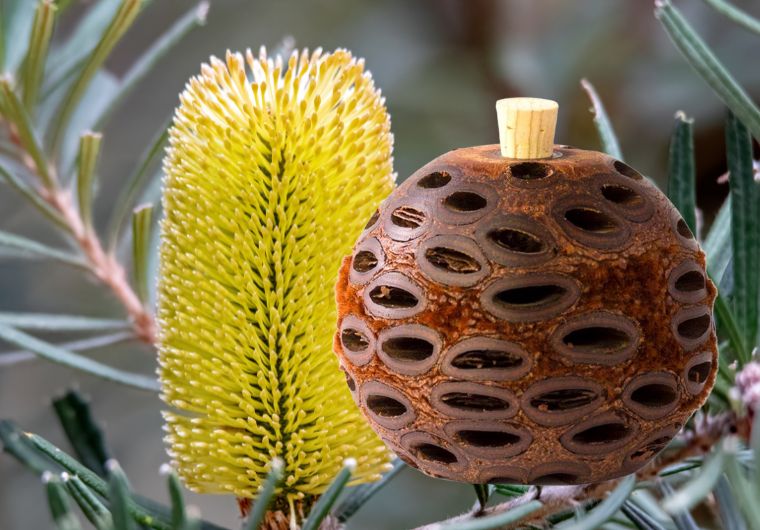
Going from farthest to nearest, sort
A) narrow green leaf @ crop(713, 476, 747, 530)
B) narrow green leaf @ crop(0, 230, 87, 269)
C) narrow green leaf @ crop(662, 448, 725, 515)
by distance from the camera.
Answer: narrow green leaf @ crop(0, 230, 87, 269), narrow green leaf @ crop(713, 476, 747, 530), narrow green leaf @ crop(662, 448, 725, 515)

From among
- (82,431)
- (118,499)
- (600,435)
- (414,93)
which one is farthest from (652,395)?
(414,93)

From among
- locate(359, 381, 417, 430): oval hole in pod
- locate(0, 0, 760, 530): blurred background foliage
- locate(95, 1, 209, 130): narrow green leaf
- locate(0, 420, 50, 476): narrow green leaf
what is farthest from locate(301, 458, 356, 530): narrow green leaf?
locate(0, 0, 760, 530): blurred background foliage

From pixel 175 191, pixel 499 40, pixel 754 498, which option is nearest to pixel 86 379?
pixel 499 40

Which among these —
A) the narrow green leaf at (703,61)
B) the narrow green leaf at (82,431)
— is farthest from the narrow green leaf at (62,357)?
the narrow green leaf at (703,61)

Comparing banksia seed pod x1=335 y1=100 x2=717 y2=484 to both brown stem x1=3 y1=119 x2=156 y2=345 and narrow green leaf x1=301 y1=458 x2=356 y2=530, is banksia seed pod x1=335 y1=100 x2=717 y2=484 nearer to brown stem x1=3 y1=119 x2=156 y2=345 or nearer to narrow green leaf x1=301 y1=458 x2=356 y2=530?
narrow green leaf x1=301 y1=458 x2=356 y2=530

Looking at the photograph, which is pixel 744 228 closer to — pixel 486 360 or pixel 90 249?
pixel 486 360

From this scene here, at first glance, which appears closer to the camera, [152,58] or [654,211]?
[654,211]

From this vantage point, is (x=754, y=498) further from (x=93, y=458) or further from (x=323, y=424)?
(x=93, y=458)
